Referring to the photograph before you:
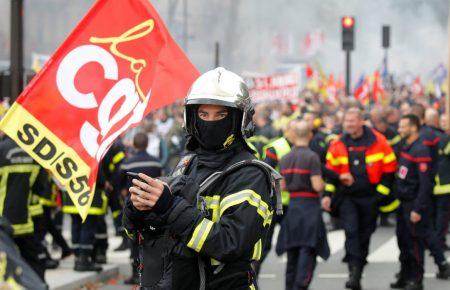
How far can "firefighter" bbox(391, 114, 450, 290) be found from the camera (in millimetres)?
10617

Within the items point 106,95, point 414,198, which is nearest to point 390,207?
point 414,198

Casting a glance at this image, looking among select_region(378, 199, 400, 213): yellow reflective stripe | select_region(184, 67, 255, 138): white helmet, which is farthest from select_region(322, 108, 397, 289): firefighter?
select_region(184, 67, 255, 138): white helmet

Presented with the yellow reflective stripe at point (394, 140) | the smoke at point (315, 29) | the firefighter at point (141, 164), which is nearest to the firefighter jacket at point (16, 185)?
the firefighter at point (141, 164)

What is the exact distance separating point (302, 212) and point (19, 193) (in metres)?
2.60

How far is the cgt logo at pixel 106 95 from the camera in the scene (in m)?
6.40

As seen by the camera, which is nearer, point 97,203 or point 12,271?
point 12,271

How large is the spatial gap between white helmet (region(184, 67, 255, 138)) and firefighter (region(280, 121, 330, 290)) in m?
5.19

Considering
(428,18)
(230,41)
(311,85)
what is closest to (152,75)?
(311,85)

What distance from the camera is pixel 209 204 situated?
4469 millimetres

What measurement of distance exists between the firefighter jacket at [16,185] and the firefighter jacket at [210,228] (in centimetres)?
479

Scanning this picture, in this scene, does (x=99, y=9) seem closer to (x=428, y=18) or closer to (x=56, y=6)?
(x=56, y=6)

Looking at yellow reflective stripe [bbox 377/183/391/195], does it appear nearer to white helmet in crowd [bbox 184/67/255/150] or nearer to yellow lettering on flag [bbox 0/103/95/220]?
yellow lettering on flag [bbox 0/103/95/220]

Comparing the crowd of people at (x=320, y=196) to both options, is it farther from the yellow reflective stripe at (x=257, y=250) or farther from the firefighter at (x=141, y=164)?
the yellow reflective stripe at (x=257, y=250)

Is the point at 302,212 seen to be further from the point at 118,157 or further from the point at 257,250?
the point at 257,250
